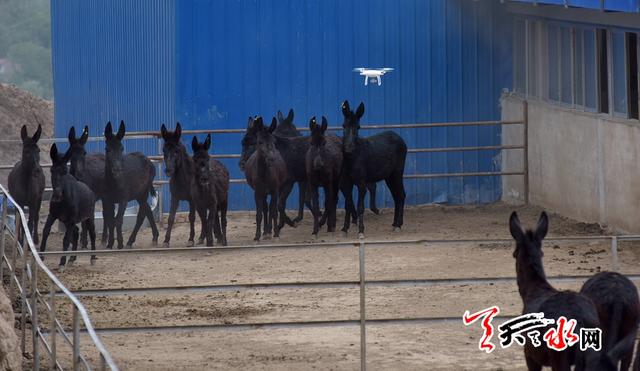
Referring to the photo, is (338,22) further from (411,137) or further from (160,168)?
(160,168)

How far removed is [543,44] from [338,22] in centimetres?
376

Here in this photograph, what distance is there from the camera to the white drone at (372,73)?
23.2m

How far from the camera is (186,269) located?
17453mm

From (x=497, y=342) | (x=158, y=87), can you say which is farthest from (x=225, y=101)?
(x=497, y=342)

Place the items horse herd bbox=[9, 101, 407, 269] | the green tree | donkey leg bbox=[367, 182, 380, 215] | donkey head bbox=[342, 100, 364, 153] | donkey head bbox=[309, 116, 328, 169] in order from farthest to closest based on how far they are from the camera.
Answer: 1. the green tree
2. donkey leg bbox=[367, 182, 380, 215]
3. donkey head bbox=[342, 100, 364, 153]
4. donkey head bbox=[309, 116, 328, 169]
5. horse herd bbox=[9, 101, 407, 269]

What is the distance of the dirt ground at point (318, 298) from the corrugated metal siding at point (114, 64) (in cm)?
311

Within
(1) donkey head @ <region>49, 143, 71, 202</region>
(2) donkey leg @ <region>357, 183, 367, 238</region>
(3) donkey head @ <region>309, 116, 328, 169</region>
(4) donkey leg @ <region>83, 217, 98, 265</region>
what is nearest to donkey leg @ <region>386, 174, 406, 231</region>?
(2) donkey leg @ <region>357, 183, 367, 238</region>

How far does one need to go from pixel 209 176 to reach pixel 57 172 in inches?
104

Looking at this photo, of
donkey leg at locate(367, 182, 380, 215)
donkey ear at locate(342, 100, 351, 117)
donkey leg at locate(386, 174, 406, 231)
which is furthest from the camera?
donkey leg at locate(367, 182, 380, 215)

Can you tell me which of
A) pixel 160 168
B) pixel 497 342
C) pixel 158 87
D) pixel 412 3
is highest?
pixel 412 3

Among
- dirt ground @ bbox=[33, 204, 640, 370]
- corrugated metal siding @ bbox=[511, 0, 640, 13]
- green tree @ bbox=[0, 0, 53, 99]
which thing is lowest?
dirt ground @ bbox=[33, 204, 640, 370]

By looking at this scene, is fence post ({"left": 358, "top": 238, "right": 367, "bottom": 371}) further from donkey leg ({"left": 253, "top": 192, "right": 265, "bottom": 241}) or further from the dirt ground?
donkey leg ({"left": 253, "top": 192, "right": 265, "bottom": 241})

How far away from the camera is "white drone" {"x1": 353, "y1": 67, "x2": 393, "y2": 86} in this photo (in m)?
23.2

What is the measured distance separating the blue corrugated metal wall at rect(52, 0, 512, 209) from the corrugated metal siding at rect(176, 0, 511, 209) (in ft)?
0.06
